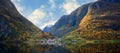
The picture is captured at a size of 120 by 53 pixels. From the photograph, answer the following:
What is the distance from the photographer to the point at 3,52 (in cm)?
10819

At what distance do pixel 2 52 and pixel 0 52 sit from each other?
106cm

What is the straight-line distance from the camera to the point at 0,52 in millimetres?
108625

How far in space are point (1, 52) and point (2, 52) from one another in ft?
2.98

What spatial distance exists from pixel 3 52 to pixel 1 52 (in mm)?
1230

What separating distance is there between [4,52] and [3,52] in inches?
17.0

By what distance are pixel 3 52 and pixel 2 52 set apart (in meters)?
0.43

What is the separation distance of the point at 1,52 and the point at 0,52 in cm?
45

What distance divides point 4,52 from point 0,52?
5.89ft

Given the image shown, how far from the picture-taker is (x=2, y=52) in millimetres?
108188

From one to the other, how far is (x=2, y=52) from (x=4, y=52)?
2.75ft

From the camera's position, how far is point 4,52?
356ft
